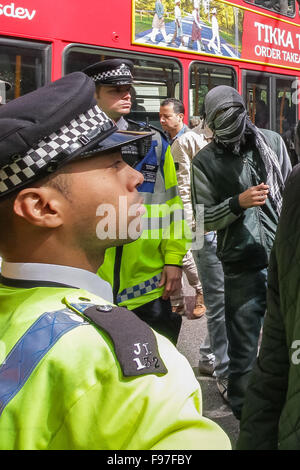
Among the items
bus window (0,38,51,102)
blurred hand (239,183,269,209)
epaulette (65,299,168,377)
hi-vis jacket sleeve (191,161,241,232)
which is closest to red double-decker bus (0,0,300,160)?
bus window (0,38,51,102)

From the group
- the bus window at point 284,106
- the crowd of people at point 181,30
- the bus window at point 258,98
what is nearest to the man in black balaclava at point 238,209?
the crowd of people at point 181,30

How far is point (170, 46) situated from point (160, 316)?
177 inches

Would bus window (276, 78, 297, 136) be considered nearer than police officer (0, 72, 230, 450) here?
No

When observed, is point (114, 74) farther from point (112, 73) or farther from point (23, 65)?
point (23, 65)

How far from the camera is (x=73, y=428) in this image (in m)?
0.77

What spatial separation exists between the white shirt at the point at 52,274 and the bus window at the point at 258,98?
22.5 feet

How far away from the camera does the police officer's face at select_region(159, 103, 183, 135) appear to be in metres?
5.86

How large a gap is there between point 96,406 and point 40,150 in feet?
1.44

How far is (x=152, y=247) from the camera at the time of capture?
104 inches

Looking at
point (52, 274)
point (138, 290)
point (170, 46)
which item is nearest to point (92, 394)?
point (52, 274)

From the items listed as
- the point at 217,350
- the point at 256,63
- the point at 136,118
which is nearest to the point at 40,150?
the point at 217,350

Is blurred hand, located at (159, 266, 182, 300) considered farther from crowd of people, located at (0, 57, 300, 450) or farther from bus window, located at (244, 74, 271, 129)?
bus window, located at (244, 74, 271, 129)

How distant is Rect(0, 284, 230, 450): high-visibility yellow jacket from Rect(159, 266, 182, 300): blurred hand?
1.81m

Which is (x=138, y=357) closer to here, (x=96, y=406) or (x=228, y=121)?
(x=96, y=406)
